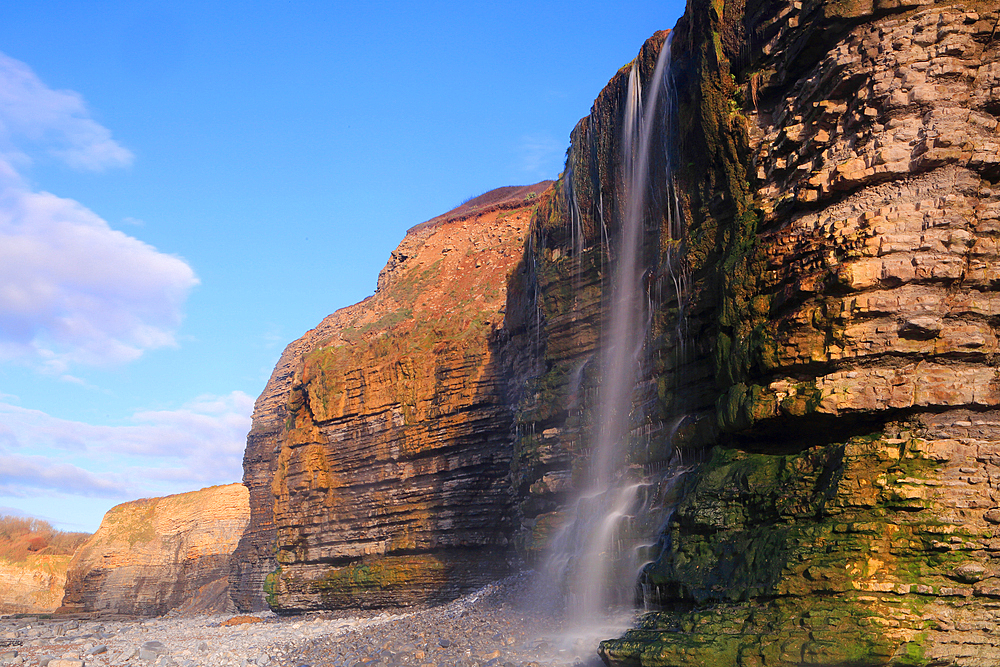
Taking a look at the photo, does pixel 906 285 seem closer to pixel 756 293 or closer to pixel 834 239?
pixel 834 239

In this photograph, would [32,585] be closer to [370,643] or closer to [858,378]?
[370,643]

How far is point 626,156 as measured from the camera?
21.8 m

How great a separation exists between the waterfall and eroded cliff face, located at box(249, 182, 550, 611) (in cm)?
714

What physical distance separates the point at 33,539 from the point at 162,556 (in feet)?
128

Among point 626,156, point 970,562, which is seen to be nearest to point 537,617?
point 970,562

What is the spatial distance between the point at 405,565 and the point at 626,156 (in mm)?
17944

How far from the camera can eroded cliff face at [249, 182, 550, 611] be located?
2927 centimetres

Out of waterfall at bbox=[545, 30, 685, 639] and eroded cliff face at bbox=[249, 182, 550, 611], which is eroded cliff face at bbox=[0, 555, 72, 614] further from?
waterfall at bbox=[545, 30, 685, 639]

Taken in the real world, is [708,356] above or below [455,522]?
above

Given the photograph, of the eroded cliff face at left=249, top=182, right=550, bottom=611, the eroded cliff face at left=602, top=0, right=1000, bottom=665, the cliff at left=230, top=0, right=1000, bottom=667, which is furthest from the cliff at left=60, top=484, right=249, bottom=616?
the eroded cliff face at left=602, top=0, right=1000, bottom=665

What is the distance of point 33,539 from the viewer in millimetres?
87812

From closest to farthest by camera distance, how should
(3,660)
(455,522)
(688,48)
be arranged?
1. (688,48)
2. (3,660)
3. (455,522)

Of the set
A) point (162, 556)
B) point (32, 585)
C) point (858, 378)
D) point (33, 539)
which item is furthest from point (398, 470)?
point (33, 539)

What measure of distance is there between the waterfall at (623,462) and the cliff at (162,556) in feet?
145
